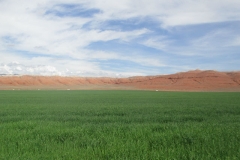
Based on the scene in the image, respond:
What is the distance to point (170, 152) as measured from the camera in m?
6.52

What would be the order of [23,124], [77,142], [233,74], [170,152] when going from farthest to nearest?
[233,74], [23,124], [77,142], [170,152]

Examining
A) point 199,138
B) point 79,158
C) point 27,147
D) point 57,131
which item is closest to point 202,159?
point 199,138

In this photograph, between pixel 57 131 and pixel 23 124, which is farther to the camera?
pixel 23 124

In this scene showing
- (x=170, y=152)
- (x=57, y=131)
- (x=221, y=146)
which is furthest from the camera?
(x=57, y=131)

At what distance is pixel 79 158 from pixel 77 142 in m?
1.80

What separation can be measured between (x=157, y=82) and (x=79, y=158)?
16795 centimetres

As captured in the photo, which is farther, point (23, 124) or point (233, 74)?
point (233, 74)

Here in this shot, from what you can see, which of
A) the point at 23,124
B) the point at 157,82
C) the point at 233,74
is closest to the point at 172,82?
the point at 157,82

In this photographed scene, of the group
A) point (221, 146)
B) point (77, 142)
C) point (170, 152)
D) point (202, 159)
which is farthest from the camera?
point (77, 142)

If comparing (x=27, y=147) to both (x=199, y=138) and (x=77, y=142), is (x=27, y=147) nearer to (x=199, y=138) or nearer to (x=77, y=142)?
(x=77, y=142)

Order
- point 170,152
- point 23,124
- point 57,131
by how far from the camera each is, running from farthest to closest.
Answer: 1. point 23,124
2. point 57,131
3. point 170,152

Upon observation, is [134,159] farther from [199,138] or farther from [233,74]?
[233,74]

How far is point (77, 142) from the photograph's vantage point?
7957 millimetres

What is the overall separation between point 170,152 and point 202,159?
0.91 m
